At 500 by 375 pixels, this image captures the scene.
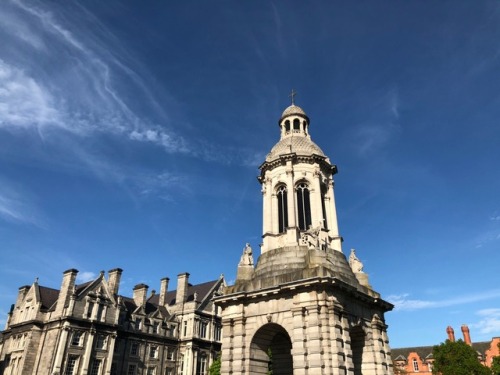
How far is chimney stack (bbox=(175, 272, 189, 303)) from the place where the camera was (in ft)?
210

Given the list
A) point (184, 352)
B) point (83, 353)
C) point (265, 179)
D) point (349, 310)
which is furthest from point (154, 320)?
point (349, 310)

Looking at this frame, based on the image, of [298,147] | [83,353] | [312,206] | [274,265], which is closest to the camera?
[274,265]

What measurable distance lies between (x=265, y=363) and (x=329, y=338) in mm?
4649

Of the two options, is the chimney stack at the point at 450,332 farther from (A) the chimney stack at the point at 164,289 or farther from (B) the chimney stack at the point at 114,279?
(B) the chimney stack at the point at 114,279

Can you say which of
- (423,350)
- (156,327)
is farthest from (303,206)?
(423,350)

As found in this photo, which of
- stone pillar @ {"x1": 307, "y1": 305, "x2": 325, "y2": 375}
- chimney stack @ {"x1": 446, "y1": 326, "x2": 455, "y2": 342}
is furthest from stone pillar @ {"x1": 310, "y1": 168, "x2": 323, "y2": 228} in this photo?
chimney stack @ {"x1": 446, "y1": 326, "x2": 455, "y2": 342}

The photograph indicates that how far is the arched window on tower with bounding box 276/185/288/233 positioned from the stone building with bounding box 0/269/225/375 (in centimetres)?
3652

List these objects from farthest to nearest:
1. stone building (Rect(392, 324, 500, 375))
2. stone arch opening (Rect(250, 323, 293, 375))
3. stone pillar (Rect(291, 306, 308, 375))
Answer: stone building (Rect(392, 324, 500, 375)), stone arch opening (Rect(250, 323, 293, 375)), stone pillar (Rect(291, 306, 308, 375))

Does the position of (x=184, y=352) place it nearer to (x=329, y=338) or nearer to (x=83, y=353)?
(x=83, y=353)

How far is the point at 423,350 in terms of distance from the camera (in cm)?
8394

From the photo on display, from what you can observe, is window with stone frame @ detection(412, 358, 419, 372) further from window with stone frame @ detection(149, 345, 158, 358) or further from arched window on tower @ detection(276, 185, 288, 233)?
arched window on tower @ detection(276, 185, 288, 233)

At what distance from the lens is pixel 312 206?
77.3 ft

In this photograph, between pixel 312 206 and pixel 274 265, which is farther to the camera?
pixel 312 206

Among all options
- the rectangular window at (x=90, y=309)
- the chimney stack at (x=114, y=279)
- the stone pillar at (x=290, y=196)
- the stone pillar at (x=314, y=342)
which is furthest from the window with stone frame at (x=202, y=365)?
the stone pillar at (x=314, y=342)
